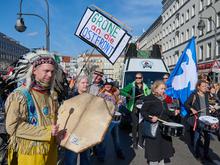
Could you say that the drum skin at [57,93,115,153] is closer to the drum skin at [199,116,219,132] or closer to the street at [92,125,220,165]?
the street at [92,125,220,165]

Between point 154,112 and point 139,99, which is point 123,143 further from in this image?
point 154,112

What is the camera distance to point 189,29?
44.8 meters

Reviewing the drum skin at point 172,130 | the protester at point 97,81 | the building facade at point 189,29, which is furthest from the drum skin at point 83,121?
the building facade at point 189,29

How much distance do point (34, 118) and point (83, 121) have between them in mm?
436

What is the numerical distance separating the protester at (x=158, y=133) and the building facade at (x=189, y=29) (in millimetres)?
21272

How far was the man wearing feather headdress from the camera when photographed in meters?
2.68

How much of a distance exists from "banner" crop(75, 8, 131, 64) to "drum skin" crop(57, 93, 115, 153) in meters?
2.34

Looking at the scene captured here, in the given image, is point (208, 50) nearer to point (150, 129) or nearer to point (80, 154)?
point (150, 129)

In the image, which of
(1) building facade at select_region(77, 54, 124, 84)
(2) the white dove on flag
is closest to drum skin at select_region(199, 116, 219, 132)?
(2) the white dove on flag

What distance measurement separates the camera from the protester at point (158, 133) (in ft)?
15.1

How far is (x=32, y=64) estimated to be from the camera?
3.03 meters

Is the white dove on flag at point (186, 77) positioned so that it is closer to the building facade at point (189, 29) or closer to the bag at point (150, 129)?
the bag at point (150, 129)

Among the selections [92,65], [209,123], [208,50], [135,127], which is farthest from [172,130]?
[208,50]

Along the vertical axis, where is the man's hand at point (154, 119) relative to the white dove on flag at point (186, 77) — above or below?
below
